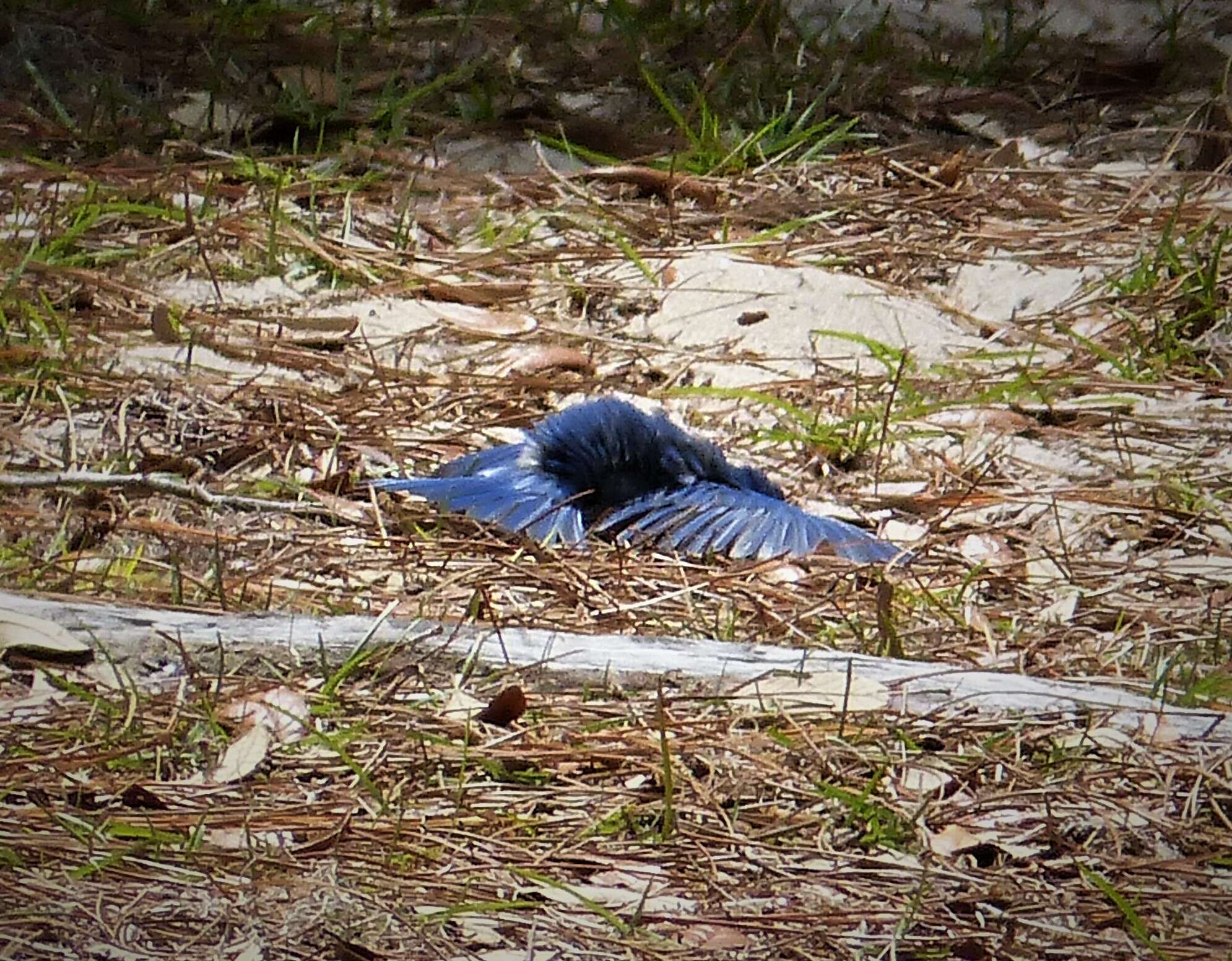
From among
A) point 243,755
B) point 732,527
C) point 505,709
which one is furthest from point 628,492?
point 243,755

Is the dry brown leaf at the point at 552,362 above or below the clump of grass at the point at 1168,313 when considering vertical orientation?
below

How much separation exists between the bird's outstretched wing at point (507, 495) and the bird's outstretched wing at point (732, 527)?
0.06 m

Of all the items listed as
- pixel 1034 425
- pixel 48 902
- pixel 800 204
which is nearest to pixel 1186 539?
pixel 1034 425

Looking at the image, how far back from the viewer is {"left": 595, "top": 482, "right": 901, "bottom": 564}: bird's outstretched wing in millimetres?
2232

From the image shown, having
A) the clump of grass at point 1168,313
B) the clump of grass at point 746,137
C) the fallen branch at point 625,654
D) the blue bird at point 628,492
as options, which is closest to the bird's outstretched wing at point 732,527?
the blue bird at point 628,492

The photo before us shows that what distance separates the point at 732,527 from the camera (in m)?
2.27

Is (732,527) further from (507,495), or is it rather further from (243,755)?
(243,755)

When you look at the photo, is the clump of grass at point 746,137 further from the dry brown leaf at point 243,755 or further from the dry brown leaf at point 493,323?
the dry brown leaf at point 243,755

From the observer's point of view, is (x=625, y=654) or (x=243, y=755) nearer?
(x=243, y=755)

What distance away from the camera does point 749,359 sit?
9.11 feet

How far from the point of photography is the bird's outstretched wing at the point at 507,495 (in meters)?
2.26

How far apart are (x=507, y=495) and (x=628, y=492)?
0.60 feet

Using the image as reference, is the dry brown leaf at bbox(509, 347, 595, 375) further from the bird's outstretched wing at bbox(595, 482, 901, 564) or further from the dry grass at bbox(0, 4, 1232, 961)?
the bird's outstretched wing at bbox(595, 482, 901, 564)

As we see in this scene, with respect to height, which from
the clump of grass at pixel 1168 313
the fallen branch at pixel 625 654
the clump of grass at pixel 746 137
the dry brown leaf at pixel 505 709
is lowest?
the dry brown leaf at pixel 505 709
